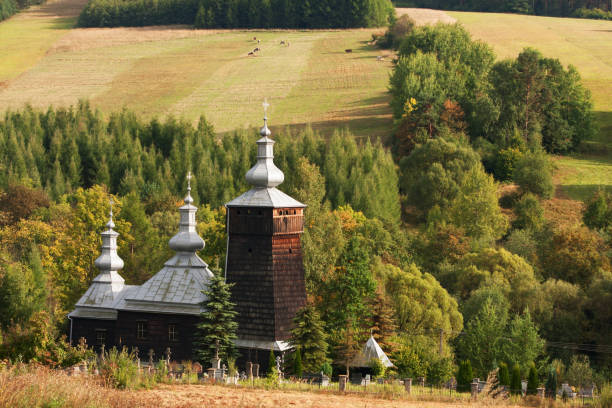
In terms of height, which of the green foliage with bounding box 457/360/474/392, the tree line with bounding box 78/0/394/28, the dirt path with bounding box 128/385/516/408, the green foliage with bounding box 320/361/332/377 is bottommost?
the green foliage with bounding box 320/361/332/377

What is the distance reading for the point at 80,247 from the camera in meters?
77.8

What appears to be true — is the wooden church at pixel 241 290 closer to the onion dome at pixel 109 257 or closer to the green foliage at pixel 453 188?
the onion dome at pixel 109 257

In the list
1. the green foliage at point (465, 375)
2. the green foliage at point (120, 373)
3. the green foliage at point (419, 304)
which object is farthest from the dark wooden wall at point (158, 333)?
the green foliage at point (120, 373)

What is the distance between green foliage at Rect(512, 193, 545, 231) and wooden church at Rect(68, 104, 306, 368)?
36094 millimetres

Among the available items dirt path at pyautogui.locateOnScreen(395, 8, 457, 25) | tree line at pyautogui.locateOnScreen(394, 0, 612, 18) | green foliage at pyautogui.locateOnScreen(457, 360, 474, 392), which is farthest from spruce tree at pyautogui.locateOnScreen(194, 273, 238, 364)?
tree line at pyautogui.locateOnScreen(394, 0, 612, 18)

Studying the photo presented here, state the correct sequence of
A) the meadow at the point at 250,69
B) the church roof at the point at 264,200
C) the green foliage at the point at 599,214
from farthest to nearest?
the meadow at the point at 250,69, the green foliage at the point at 599,214, the church roof at the point at 264,200

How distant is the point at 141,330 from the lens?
5584 centimetres

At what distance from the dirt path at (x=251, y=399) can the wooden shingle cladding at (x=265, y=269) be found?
56.5 ft

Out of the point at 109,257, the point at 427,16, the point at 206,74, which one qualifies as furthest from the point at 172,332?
the point at 427,16

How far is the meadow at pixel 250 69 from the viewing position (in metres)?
113

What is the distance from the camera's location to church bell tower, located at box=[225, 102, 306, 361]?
5134 centimetres

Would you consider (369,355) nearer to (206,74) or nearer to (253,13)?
(206,74)

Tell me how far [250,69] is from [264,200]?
79.3 metres

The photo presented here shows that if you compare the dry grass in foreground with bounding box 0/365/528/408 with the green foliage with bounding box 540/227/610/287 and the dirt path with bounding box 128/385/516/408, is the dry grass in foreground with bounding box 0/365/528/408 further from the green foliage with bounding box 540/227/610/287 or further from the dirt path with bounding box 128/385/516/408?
Result: the green foliage with bounding box 540/227/610/287
